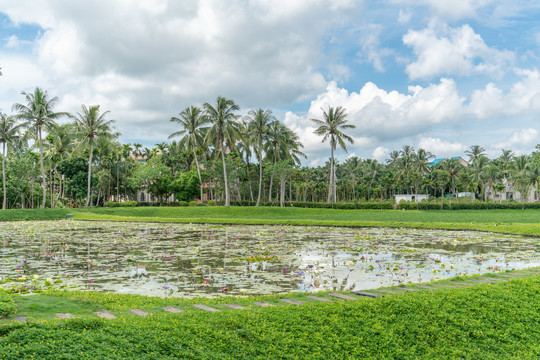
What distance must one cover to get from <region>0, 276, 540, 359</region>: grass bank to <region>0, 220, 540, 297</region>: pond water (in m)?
2.44

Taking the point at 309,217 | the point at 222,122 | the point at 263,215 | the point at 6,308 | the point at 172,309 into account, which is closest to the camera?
the point at 6,308

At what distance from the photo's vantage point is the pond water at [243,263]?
8188 mm

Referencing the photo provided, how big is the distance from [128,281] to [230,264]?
2957mm

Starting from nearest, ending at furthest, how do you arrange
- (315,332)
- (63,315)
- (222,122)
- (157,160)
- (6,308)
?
(315,332) → (6,308) → (63,315) → (222,122) → (157,160)

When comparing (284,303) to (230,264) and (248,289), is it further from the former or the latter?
(230,264)

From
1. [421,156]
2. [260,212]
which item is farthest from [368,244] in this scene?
[421,156]

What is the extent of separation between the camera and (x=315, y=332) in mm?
4562

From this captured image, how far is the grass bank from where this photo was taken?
12.7ft

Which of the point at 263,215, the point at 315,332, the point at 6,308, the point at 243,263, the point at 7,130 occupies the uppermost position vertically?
the point at 7,130

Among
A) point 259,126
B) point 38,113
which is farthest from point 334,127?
point 38,113

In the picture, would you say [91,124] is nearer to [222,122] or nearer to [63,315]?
[222,122]

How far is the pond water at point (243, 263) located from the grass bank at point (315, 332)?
2.44 m

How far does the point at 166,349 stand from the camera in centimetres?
398

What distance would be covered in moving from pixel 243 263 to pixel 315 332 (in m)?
6.45
